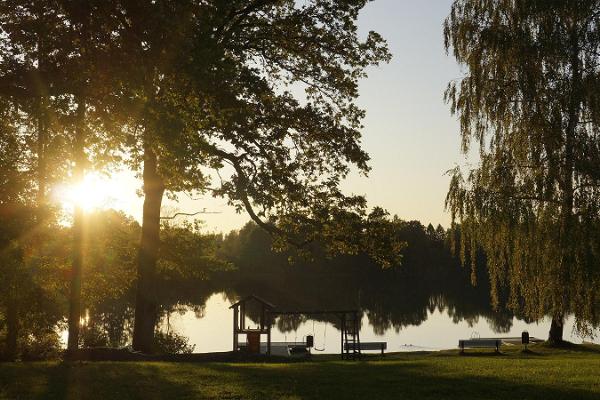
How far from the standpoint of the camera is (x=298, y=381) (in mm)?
16016

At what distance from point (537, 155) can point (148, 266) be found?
15.2 meters

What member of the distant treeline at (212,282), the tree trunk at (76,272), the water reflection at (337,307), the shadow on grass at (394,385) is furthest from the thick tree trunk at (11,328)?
the water reflection at (337,307)

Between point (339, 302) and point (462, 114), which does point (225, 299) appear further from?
point (462, 114)

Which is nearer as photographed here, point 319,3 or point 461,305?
point 319,3

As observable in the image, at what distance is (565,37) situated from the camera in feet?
83.3

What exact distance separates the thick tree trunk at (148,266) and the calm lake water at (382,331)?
72.2ft

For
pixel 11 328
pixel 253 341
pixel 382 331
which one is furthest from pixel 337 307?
pixel 11 328

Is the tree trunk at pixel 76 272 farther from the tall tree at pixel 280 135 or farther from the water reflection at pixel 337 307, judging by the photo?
the water reflection at pixel 337 307

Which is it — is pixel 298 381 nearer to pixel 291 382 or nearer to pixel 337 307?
pixel 291 382

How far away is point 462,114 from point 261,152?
10064mm

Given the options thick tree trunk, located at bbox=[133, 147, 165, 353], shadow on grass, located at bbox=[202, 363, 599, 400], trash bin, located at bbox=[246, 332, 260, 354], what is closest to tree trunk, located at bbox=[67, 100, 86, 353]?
shadow on grass, located at bbox=[202, 363, 599, 400]

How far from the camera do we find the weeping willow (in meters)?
23.6

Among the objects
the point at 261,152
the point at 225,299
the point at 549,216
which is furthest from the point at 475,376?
the point at 225,299

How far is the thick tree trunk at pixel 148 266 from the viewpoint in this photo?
26.4 metres
